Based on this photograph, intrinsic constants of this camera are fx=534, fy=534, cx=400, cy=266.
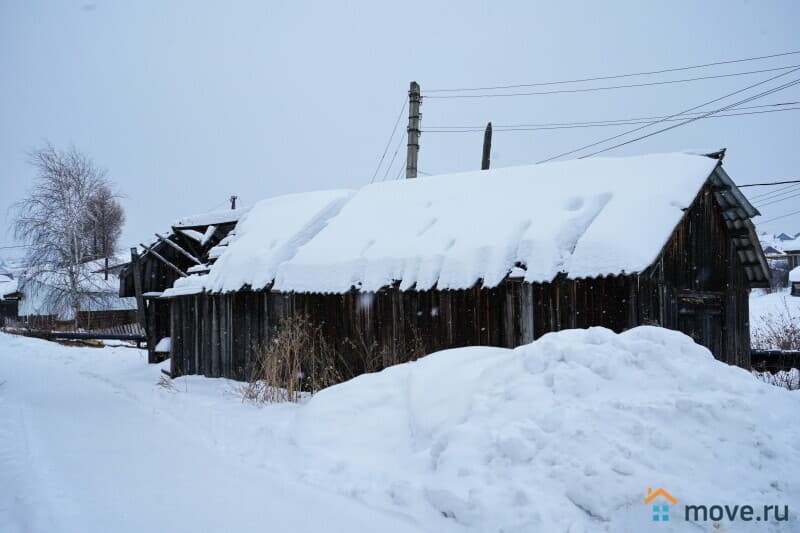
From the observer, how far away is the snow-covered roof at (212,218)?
49.1 feet

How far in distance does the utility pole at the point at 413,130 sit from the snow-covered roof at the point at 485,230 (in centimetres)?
403

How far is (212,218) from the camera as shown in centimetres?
1513

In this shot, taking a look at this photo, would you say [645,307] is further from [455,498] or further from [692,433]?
[455,498]

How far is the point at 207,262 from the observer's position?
48.7 feet

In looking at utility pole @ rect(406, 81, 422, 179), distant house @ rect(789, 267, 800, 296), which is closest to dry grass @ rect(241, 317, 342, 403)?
utility pole @ rect(406, 81, 422, 179)

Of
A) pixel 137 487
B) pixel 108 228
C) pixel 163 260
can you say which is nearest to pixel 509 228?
pixel 137 487

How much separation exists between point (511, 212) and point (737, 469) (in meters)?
6.25

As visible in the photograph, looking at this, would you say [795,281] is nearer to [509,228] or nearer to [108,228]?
[509,228]

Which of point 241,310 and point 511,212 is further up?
point 511,212

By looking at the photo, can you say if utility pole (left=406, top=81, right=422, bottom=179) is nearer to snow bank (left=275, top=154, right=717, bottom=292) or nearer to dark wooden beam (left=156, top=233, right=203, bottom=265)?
snow bank (left=275, top=154, right=717, bottom=292)

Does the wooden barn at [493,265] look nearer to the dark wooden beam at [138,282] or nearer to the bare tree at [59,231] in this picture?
the dark wooden beam at [138,282]

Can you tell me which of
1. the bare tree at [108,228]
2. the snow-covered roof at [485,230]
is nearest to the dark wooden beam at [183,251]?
the snow-covered roof at [485,230]

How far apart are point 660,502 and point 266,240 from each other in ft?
33.5

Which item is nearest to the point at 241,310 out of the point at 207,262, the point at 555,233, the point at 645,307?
the point at 207,262
